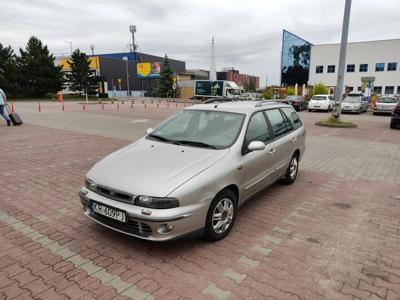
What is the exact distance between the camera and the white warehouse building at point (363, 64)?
49.6m

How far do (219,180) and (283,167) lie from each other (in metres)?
2.17

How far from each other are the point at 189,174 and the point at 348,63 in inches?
2325

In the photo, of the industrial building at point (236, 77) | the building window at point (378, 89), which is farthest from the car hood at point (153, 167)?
the industrial building at point (236, 77)

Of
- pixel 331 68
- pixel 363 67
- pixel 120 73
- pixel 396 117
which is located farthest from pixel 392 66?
pixel 120 73

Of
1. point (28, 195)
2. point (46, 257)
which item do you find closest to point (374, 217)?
point (46, 257)

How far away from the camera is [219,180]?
3.42m

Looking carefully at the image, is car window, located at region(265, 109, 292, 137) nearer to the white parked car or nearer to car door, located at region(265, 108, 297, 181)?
car door, located at region(265, 108, 297, 181)

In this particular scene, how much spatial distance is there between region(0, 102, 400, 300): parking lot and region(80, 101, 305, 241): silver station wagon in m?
0.28

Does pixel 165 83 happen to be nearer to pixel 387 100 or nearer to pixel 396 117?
pixel 387 100

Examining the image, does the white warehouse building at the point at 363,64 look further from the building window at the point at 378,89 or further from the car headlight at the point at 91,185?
the car headlight at the point at 91,185

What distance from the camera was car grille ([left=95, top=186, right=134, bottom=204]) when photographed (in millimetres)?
3147

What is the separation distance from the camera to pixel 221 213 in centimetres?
355

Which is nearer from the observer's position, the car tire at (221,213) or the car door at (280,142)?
the car tire at (221,213)

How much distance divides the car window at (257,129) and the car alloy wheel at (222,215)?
0.94 m
